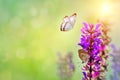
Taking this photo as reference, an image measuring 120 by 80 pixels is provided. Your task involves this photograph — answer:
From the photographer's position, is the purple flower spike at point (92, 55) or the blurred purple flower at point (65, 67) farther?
the blurred purple flower at point (65, 67)

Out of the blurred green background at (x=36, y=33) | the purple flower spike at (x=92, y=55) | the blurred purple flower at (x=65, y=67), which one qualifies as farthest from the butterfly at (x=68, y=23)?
the purple flower spike at (x=92, y=55)

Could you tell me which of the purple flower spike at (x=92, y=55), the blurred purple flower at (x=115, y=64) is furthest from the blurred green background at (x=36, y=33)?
the purple flower spike at (x=92, y=55)

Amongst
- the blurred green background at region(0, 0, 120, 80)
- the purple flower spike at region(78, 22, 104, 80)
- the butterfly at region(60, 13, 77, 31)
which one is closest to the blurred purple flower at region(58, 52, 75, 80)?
the blurred green background at region(0, 0, 120, 80)

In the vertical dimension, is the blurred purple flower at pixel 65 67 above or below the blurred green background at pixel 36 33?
below

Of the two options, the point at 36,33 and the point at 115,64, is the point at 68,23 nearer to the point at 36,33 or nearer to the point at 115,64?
the point at 36,33

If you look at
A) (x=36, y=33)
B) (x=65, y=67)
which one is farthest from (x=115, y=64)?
(x=36, y=33)

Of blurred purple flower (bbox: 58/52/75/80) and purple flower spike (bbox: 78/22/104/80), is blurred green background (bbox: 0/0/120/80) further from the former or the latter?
purple flower spike (bbox: 78/22/104/80)

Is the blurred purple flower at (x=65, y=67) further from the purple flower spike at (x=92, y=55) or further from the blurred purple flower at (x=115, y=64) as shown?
the purple flower spike at (x=92, y=55)
